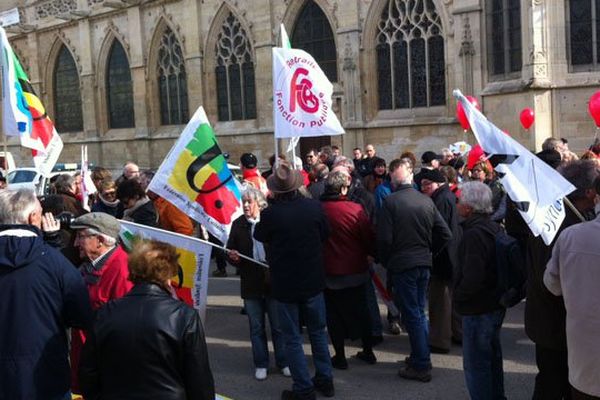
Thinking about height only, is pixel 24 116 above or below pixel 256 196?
above

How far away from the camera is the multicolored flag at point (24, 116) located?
7.18m

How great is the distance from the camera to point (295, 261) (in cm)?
529

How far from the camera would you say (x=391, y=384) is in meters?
5.72

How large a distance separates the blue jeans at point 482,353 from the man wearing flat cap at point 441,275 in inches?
66.3

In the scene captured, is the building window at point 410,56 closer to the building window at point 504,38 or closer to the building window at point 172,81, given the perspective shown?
the building window at point 504,38

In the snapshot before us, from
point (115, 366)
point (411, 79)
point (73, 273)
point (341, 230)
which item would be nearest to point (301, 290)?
point (341, 230)

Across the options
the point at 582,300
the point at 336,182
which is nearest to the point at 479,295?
the point at 582,300

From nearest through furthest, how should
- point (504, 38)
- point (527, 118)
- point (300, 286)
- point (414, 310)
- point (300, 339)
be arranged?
point (300, 286) → point (300, 339) → point (414, 310) → point (527, 118) → point (504, 38)

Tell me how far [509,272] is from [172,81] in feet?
76.3

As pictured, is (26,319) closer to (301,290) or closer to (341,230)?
(301,290)

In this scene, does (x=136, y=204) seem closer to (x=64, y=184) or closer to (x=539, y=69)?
(x=64, y=184)

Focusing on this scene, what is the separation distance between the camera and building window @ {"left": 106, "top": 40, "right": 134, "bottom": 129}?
2817cm

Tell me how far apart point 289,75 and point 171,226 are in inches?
92.1

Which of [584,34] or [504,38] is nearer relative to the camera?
[584,34]
